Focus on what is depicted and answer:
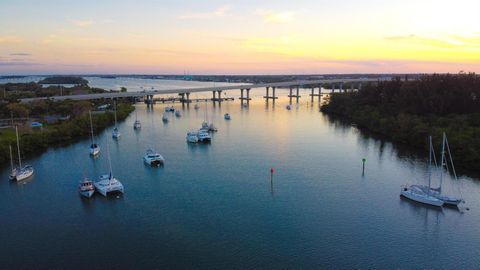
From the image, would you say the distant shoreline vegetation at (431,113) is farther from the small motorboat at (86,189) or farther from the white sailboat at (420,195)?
the small motorboat at (86,189)

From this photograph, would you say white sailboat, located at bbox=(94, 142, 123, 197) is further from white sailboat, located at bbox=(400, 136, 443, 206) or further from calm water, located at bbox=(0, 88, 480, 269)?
white sailboat, located at bbox=(400, 136, 443, 206)

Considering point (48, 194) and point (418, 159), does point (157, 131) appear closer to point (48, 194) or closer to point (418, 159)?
point (48, 194)

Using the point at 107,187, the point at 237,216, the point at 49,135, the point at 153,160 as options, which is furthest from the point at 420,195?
the point at 49,135

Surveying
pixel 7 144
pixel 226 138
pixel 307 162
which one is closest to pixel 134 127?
pixel 226 138

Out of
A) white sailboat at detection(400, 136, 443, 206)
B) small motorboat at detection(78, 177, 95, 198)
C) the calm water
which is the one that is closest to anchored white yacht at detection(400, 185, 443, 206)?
white sailboat at detection(400, 136, 443, 206)

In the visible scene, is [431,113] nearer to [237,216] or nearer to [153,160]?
[153,160]

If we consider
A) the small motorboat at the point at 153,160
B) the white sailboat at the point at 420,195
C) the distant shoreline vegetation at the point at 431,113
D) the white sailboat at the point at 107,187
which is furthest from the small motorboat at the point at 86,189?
the distant shoreline vegetation at the point at 431,113
